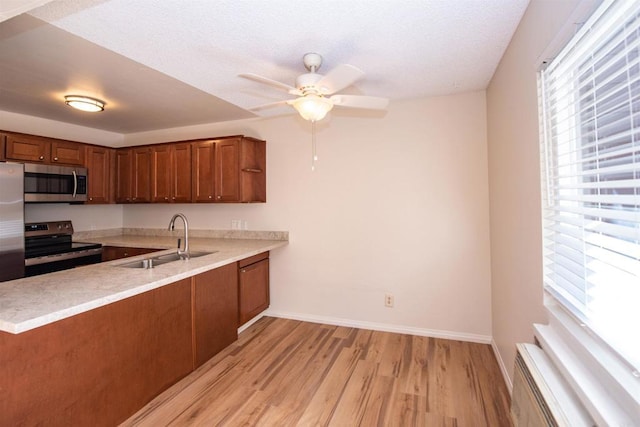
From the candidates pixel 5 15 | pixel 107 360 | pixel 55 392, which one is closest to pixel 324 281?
pixel 107 360

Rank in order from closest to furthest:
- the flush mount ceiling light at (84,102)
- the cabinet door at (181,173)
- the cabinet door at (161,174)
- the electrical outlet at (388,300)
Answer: the flush mount ceiling light at (84,102), the electrical outlet at (388,300), the cabinet door at (181,173), the cabinet door at (161,174)

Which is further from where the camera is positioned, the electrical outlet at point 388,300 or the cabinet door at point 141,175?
the cabinet door at point 141,175

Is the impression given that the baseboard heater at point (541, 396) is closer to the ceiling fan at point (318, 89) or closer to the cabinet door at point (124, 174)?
the ceiling fan at point (318, 89)

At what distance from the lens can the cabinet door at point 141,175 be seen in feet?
12.3

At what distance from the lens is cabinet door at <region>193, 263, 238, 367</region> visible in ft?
7.59

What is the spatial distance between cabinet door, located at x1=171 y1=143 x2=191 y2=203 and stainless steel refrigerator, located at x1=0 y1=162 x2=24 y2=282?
134cm

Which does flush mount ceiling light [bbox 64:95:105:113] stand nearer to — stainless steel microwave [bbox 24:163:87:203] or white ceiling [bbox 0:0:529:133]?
white ceiling [bbox 0:0:529:133]

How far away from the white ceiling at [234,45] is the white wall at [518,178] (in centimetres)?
21

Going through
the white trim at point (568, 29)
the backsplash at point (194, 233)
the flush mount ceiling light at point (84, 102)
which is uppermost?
the flush mount ceiling light at point (84, 102)

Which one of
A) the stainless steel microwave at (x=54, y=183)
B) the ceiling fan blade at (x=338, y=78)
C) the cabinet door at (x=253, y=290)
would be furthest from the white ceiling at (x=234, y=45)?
the cabinet door at (x=253, y=290)

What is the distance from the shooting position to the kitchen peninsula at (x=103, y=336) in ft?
4.34

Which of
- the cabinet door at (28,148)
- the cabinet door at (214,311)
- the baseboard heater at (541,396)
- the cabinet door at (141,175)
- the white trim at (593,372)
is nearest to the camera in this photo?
the white trim at (593,372)

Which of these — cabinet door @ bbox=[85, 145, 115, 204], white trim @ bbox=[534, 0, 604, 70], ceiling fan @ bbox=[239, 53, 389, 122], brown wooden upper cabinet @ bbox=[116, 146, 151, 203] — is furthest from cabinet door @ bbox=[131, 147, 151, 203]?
white trim @ bbox=[534, 0, 604, 70]

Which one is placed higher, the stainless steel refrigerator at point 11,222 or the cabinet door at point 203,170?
the cabinet door at point 203,170
